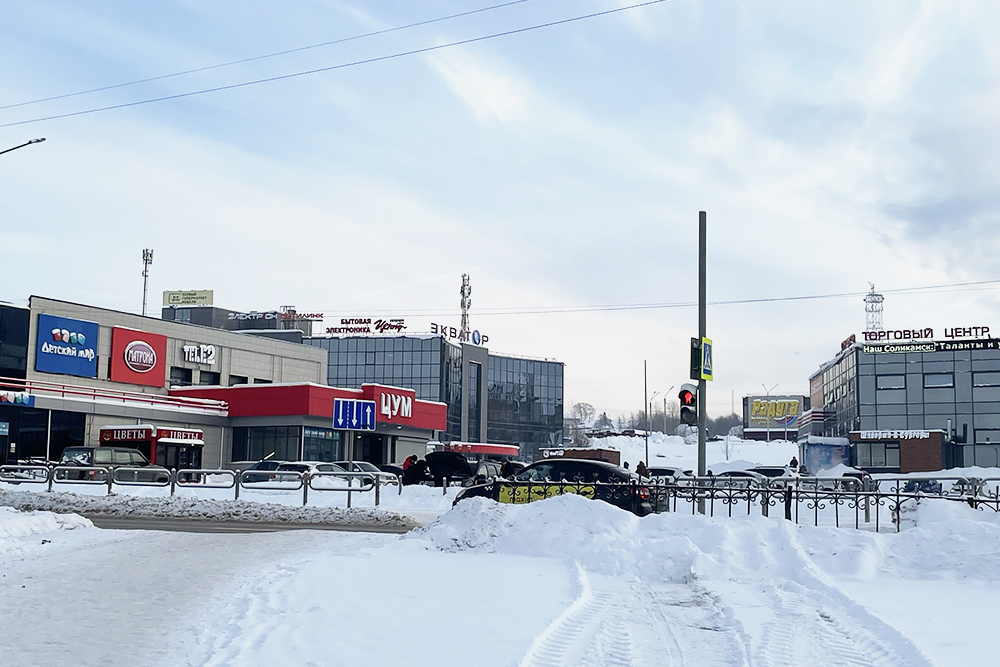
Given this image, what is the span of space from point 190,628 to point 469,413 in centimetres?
10380

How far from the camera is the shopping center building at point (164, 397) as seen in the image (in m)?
49.8

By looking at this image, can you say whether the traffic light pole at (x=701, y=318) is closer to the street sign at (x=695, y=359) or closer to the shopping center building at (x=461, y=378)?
the street sign at (x=695, y=359)

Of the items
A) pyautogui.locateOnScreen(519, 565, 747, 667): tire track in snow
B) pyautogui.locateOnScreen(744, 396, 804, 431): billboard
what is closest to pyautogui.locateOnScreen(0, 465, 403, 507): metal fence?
pyautogui.locateOnScreen(519, 565, 747, 667): tire track in snow

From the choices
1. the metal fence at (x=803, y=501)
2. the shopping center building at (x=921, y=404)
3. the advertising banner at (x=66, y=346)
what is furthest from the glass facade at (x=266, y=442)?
the shopping center building at (x=921, y=404)

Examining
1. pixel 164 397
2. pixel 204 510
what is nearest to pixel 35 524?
pixel 204 510

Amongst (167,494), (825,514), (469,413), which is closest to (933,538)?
(825,514)

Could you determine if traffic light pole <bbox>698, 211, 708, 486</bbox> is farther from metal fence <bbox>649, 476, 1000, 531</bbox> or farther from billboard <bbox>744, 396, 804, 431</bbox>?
billboard <bbox>744, 396, 804, 431</bbox>

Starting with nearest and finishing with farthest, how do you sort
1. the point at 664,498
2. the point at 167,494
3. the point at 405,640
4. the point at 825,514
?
the point at 405,640, the point at 664,498, the point at 825,514, the point at 167,494

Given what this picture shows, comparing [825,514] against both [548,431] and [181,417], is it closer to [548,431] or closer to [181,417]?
[181,417]

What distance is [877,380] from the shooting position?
7844 centimetres

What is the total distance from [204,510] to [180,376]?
40.2 meters

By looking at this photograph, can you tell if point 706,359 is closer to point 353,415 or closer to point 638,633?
point 638,633

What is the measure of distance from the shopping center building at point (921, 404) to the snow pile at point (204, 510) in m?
59.8

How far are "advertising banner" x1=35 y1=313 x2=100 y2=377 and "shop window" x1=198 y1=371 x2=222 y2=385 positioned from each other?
957 centimetres
